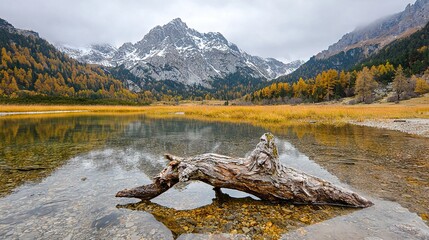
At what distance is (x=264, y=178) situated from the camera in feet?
23.0

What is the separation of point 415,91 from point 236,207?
8695 centimetres

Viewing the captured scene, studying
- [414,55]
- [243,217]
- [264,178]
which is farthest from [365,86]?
[243,217]

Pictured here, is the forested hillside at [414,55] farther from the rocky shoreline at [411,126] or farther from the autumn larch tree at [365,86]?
the rocky shoreline at [411,126]

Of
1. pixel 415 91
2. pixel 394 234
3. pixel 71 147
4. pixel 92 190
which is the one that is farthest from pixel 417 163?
pixel 415 91

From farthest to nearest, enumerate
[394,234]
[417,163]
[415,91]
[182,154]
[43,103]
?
1. [43,103]
2. [415,91]
3. [182,154]
4. [417,163]
5. [394,234]

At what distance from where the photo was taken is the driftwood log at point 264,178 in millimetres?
6934

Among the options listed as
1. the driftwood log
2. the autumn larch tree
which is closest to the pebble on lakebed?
the driftwood log

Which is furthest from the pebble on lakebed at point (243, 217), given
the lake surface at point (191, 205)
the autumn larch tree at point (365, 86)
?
the autumn larch tree at point (365, 86)

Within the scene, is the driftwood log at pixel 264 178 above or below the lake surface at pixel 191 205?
above

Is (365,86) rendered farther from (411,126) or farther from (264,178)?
(264,178)

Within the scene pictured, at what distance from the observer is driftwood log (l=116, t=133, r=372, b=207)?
22.7 ft

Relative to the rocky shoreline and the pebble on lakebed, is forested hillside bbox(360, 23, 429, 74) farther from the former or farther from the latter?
the pebble on lakebed

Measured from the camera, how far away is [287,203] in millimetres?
7102

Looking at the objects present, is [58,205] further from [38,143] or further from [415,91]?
[415,91]
